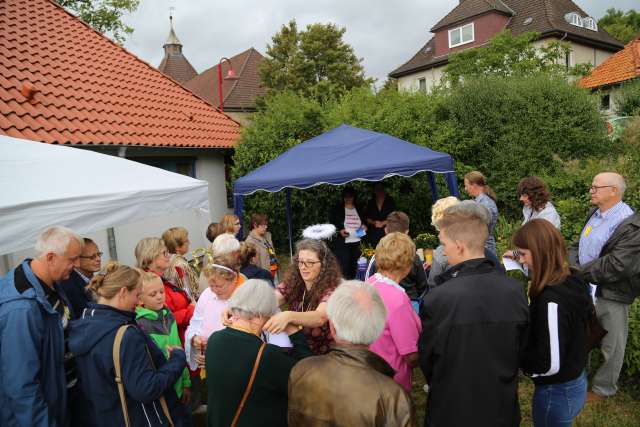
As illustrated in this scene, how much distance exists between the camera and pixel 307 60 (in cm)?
2662

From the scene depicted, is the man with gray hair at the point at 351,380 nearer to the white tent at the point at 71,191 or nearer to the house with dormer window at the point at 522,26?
the white tent at the point at 71,191

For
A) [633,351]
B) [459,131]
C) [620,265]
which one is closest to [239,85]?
[459,131]

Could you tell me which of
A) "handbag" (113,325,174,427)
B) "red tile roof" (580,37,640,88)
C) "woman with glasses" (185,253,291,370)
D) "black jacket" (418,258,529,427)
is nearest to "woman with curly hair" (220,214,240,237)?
→ "woman with glasses" (185,253,291,370)

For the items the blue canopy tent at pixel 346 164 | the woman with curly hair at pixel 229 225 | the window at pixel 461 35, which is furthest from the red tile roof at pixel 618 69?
the woman with curly hair at pixel 229 225

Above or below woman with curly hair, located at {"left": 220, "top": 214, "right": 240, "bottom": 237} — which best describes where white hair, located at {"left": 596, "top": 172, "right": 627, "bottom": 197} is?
above

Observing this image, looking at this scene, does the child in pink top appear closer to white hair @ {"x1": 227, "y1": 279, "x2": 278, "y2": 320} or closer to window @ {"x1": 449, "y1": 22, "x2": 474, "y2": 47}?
white hair @ {"x1": 227, "y1": 279, "x2": 278, "y2": 320}

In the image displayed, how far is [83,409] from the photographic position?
88.6 inches

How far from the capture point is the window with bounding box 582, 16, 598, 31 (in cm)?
2858

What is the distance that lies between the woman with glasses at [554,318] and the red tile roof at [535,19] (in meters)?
28.1

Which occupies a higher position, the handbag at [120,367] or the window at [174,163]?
the window at [174,163]

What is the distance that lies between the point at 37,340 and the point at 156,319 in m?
0.82

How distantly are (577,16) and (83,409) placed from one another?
114ft

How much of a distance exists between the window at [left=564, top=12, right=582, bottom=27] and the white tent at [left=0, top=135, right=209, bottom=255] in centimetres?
3181

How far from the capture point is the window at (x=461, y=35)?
28.5 meters
